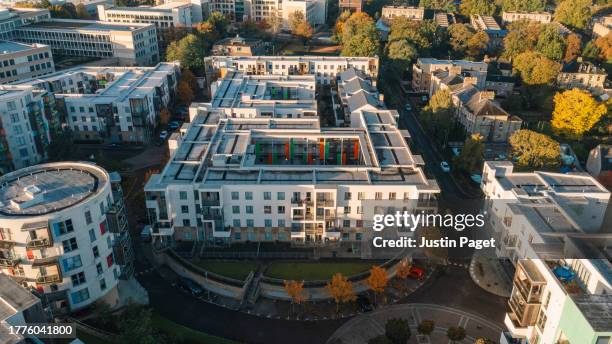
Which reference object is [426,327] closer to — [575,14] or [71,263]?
[71,263]

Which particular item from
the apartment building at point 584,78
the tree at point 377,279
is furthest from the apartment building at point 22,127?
the apartment building at point 584,78

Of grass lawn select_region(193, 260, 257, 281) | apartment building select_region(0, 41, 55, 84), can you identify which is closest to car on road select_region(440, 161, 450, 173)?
grass lawn select_region(193, 260, 257, 281)

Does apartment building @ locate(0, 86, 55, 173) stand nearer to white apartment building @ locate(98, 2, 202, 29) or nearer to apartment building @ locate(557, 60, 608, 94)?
white apartment building @ locate(98, 2, 202, 29)

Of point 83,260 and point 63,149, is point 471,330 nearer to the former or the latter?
point 83,260

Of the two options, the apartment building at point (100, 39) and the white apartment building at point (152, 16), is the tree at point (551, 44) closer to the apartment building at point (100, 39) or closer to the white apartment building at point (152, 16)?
the white apartment building at point (152, 16)

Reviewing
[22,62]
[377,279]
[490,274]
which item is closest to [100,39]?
[22,62]
